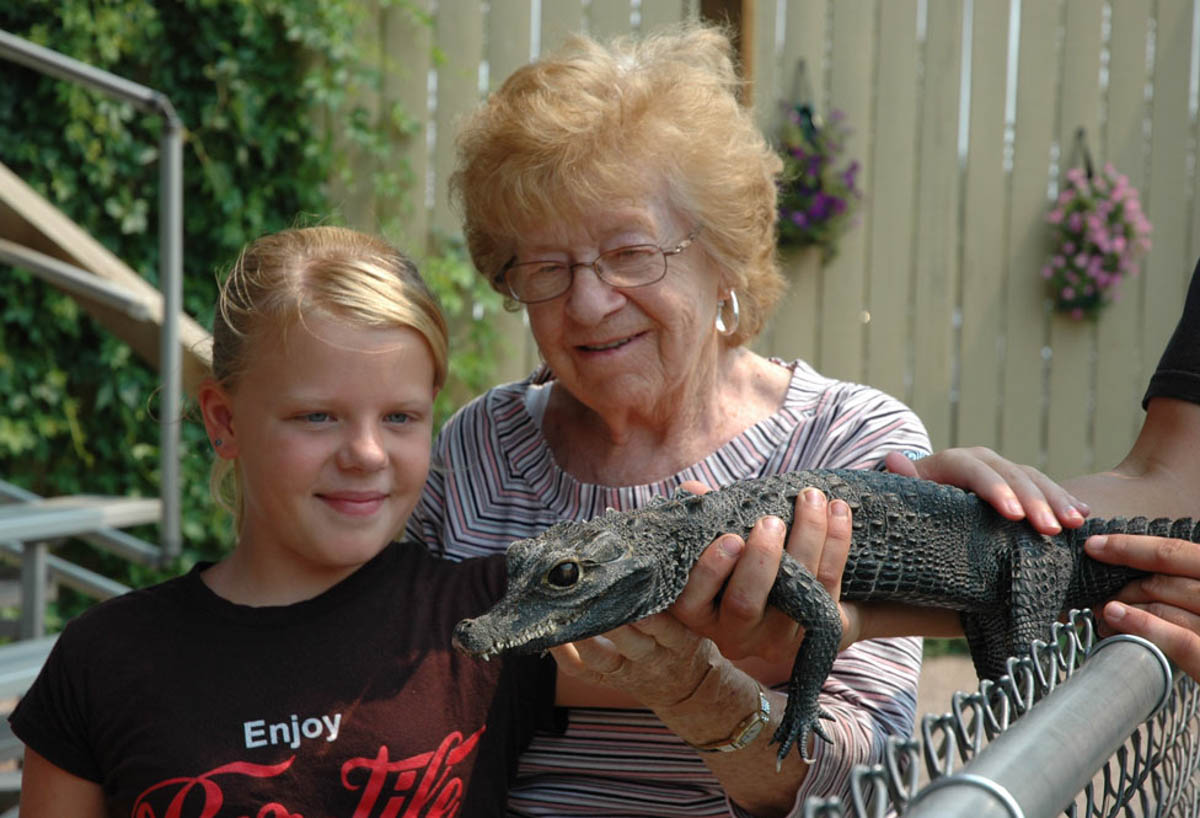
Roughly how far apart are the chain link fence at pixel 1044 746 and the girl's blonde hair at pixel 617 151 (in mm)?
1035

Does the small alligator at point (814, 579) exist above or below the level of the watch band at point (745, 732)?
above

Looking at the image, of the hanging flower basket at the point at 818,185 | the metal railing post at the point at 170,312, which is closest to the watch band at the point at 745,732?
the metal railing post at the point at 170,312

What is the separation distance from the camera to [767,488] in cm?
157

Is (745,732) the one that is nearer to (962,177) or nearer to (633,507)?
(633,507)

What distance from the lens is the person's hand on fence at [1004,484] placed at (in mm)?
1646

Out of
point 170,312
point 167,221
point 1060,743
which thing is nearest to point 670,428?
point 1060,743

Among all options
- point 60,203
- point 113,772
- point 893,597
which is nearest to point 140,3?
point 60,203

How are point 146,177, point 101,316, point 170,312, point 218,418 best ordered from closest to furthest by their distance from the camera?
point 218,418 → point 170,312 → point 101,316 → point 146,177

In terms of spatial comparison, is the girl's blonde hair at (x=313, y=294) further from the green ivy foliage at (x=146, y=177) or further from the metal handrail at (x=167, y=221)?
the green ivy foliage at (x=146, y=177)

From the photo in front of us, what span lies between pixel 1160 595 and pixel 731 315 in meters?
0.95

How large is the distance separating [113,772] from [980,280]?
468 centimetres

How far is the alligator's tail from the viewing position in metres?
1.63

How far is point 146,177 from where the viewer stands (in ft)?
16.5

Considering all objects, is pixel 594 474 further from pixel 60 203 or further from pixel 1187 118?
pixel 1187 118
